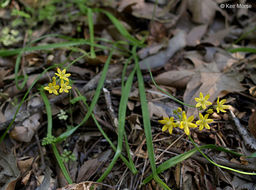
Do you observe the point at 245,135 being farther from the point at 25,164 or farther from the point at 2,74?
the point at 2,74

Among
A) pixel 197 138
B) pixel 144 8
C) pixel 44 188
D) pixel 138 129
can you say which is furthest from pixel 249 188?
pixel 144 8

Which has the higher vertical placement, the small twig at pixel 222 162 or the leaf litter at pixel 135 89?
the leaf litter at pixel 135 89

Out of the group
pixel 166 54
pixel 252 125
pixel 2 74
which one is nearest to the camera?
pixel 252 125

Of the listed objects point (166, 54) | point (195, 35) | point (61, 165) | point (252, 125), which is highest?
point (195, 35)

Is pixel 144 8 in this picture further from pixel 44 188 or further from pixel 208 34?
pixel 44 188

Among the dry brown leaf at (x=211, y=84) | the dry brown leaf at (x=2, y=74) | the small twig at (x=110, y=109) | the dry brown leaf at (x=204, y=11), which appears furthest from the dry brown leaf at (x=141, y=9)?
the dry brown leaf at (x=2, y=74)

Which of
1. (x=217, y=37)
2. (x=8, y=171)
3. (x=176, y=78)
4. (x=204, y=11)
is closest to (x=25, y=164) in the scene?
(x=8, y=171)

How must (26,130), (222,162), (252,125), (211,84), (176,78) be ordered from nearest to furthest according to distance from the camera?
(222,162)
(252,125)
(26,130)
(211,84)
(176,78)

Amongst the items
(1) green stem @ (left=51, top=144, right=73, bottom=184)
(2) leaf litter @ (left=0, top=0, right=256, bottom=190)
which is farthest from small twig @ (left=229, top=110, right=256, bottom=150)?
(1) green stem @ (left=51, top=144, right=73, bottom=184)

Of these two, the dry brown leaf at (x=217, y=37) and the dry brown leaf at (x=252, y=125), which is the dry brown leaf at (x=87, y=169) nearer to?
the dry brown leaf at (x=252, y=125)
